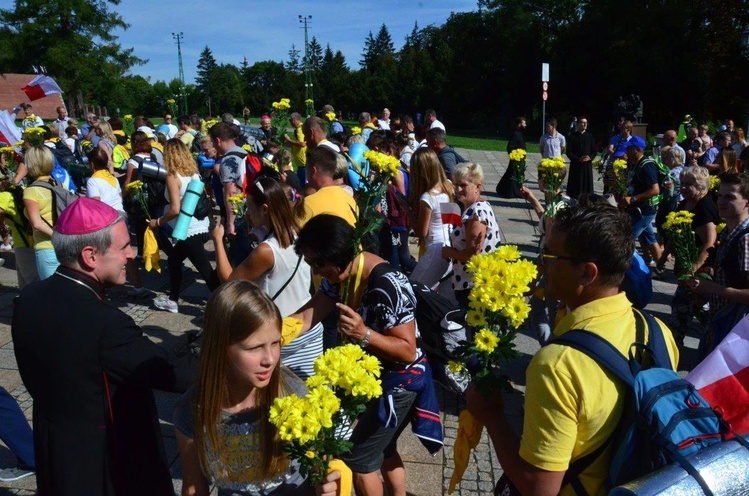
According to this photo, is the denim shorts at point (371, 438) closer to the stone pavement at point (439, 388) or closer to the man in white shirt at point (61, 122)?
the stone pavement at point (439, 388)

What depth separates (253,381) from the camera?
2201mm

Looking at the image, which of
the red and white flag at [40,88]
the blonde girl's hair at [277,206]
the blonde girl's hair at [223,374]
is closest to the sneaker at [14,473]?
the blonde girl's hair at [277,206]

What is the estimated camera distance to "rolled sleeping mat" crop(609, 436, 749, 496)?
1.22 m

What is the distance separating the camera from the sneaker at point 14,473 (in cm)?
392

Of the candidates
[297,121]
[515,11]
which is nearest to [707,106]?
[515,11]

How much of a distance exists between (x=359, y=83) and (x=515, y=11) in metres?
16.8

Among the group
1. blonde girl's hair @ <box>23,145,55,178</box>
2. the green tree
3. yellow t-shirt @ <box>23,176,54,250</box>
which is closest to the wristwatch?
yellow t-shirt @ <box>23,176,54,250</box>

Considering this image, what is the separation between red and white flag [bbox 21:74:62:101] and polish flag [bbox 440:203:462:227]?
14823 millimetres

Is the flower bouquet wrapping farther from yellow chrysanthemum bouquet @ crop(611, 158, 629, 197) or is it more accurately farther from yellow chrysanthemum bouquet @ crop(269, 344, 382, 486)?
yellow chrysanthemum bouquet @ crop(611, 158, 629, 197)

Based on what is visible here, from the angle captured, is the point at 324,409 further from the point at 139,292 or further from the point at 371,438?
the point at 139,292

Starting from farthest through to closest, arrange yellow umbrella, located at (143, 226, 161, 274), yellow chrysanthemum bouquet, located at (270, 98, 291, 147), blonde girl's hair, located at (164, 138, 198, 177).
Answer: yellow chrysanthemum bouquet, located at (270, 98, 291, 147) < yellow umbrella, located at (143, 226, 161, 274) < blonde girl's hair, located at (164, 138, 198, 177)

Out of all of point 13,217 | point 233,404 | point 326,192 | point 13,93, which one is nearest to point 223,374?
point 233,404

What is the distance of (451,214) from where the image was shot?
5.09 metres

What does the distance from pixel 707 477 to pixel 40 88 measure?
738 inches
